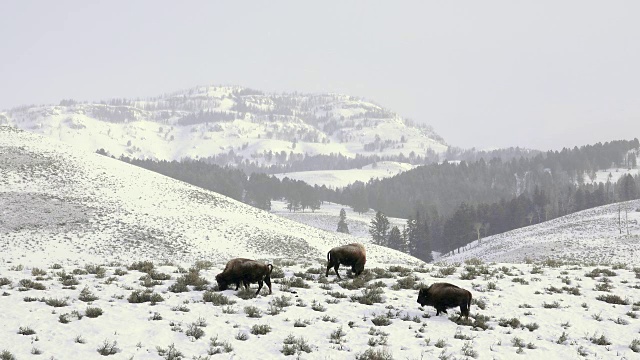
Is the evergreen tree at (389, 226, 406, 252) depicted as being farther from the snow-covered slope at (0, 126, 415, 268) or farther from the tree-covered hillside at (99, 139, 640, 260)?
the snow-covered slope at (0, 126, 415, 268)

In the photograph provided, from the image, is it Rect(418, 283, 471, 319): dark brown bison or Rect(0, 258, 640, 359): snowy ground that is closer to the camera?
Rect(0, 258, 640, 359): snowy ground

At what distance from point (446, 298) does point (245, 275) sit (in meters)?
5.62

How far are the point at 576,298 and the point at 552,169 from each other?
196 metres

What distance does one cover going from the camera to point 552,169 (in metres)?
186

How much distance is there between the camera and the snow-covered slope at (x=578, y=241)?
52312 millimetres

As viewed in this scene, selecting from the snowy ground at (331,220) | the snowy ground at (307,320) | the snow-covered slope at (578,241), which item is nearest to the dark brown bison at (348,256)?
the snowy ground at (307,320)

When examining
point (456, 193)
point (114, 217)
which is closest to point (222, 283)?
point (114, 217)

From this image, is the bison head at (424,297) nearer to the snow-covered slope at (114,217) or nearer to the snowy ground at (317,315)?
the snowy ground at (317,315)

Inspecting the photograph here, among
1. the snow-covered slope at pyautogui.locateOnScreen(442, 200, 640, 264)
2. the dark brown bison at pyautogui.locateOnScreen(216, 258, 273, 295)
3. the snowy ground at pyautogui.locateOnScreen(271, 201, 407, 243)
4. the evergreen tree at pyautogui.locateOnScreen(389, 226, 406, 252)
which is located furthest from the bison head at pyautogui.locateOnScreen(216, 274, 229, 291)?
the snowy ground at pyautogui.locateOnScreen(271, 201, 407, 243)

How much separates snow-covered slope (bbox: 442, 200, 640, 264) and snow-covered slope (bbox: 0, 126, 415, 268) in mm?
19794

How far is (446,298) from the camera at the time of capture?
1120 centimetres

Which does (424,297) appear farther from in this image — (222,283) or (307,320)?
(222,283)

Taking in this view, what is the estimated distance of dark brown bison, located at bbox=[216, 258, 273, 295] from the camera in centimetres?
1258

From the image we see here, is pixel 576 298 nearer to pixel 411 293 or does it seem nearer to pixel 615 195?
pixel 411 293
